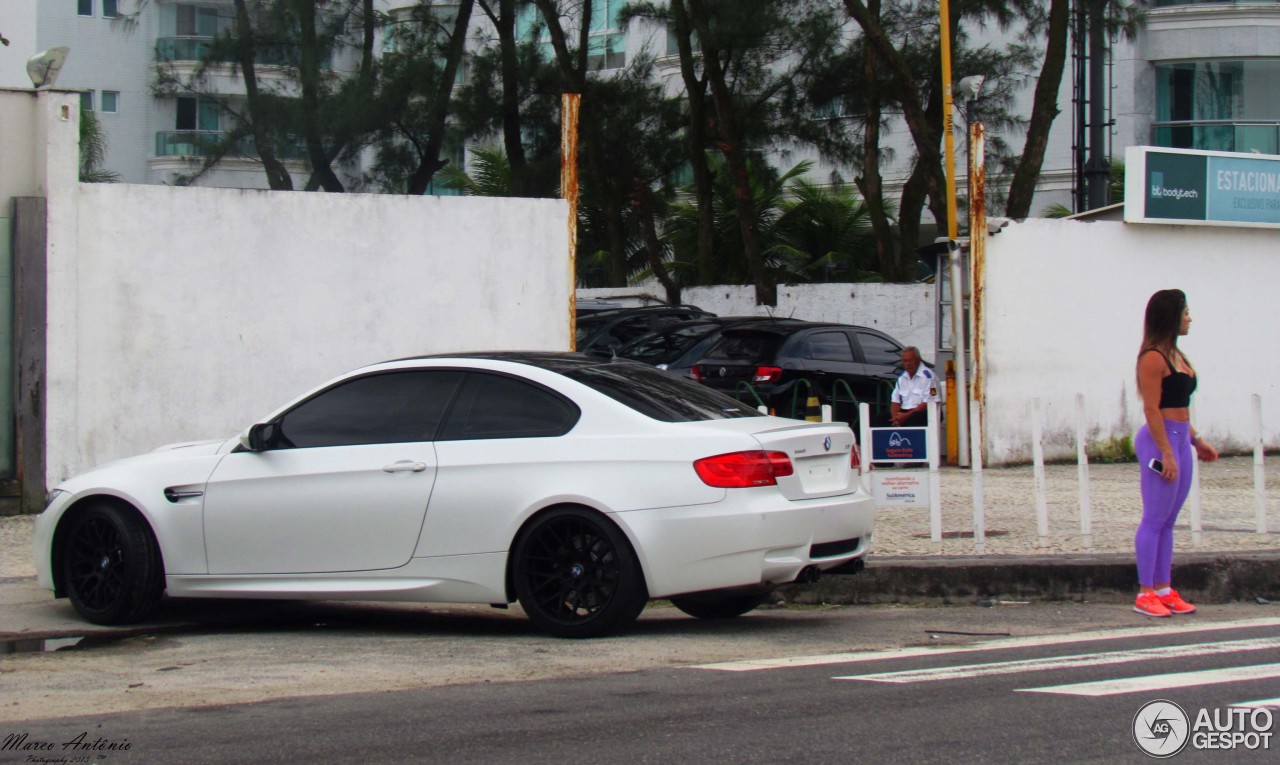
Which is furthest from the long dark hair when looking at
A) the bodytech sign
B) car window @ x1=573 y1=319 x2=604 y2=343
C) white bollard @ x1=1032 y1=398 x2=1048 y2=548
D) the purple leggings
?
car window @ x1=573 y1=319 x2=604 y2=343

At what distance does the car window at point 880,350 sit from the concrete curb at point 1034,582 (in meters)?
8.73

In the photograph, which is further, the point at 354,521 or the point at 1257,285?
the point at 1257,285

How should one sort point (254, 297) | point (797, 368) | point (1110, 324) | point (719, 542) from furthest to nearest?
point (797, 368) < point (1110, 324) < point (254, 297) < point (719, 542)

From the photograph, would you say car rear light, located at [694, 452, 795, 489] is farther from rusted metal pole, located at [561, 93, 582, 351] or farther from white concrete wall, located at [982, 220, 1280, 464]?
white concrete wall, located at [982, 220, 1280, 464]

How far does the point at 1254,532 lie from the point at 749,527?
5.19 meters

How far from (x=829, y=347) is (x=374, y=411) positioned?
1014cm

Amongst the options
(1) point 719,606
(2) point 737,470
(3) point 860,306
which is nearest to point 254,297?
(1) point 719,606

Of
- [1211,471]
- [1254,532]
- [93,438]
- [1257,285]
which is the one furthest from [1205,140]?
[93,438]

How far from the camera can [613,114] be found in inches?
1099

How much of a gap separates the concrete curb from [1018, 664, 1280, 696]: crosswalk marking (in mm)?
2645

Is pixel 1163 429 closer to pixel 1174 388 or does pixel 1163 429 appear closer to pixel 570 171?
pixel 1174 388

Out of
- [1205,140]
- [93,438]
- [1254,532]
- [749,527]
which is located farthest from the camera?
[1205,140]

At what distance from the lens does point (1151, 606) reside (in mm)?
8352

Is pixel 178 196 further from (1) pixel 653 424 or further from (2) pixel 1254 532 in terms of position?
(2) pixel 1254 532
